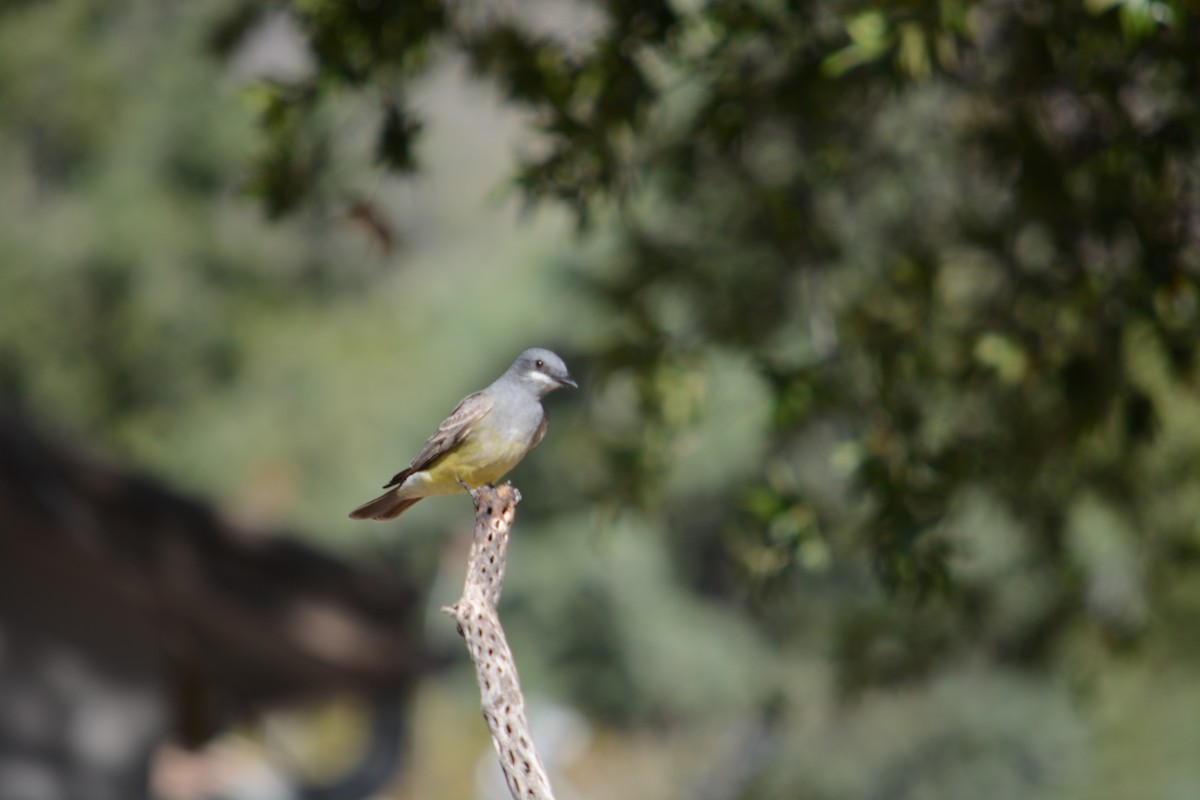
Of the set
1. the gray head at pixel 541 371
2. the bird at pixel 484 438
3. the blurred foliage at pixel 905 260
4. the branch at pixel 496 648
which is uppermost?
the blurred foliage at pixel 905 260

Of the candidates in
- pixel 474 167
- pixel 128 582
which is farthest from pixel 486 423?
pixel 474 167

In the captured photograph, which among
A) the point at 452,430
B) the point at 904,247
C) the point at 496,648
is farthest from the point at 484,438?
the point at 904,247

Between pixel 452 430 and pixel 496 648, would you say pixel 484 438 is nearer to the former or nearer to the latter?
pixel 452 430

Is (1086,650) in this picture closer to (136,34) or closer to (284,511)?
(284,511)

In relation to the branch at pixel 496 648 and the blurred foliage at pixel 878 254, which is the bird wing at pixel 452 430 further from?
the blurred foliage at pixel 878 254

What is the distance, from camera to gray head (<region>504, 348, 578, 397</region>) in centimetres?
263

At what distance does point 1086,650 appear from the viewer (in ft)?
28.8

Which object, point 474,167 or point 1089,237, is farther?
point 474,167

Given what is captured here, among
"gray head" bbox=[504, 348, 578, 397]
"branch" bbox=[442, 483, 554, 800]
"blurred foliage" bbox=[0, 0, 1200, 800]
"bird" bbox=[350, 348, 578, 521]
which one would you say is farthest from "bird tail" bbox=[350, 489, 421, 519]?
"blurred foliage" bbox=[0, 0, 1200, 800]

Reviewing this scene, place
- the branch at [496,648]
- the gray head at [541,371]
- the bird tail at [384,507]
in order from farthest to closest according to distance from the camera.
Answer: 1. the bird tail at [384,507]
2. the branch at [496,648]
3. the gray head at [541,371]

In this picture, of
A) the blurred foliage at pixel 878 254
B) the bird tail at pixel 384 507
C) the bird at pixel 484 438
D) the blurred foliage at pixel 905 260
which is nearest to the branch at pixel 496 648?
the bird at pixel 484 438

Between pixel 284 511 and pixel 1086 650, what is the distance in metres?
14.0

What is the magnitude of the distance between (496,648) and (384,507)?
36 centimetres

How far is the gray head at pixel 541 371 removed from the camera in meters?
2.63
